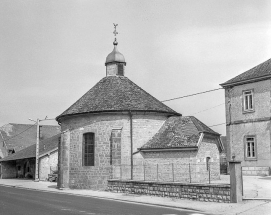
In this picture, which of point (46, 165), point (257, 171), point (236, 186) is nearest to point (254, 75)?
point (257, 171)

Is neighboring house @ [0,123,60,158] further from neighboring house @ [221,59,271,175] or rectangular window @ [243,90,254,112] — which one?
rectangular window @ [243,90,254,112]

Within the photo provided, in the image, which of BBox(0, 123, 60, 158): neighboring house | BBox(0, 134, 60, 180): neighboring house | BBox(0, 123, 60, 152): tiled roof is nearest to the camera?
BBox(0, 134, 60, 180): neighboring house

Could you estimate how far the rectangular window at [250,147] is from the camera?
3127 cm

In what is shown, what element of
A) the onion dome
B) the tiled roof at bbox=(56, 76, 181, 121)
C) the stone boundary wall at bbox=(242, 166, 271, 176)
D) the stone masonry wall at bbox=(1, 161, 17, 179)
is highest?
the onion dome

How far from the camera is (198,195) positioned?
17.7m

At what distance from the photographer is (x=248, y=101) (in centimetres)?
3209

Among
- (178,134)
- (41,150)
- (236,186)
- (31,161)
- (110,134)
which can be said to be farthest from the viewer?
(31,161)

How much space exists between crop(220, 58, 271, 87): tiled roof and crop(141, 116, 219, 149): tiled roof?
28.0 ft

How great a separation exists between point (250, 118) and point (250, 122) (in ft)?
1.16

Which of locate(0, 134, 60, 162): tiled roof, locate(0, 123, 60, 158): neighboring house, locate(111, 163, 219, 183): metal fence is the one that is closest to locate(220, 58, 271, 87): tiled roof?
locate(111, 163, 219, 183): metal fence

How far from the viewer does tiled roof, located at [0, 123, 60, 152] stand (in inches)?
2330

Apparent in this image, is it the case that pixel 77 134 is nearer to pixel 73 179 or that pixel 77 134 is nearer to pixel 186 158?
pixel 73 179

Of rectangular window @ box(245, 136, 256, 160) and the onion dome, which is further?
rectangular window @ box(245, 136, 256, 160)

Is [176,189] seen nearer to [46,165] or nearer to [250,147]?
[250,147]
